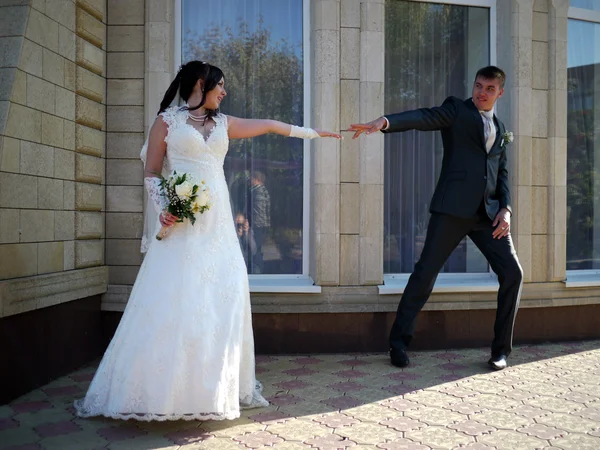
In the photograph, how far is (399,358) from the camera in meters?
5.38

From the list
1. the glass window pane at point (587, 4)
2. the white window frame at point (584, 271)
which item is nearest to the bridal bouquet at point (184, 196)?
the white window frame at point (584, 271)

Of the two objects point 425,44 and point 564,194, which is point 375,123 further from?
point 564,194

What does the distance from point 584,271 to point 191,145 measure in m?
5.10

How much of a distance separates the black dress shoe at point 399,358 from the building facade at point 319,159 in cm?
63

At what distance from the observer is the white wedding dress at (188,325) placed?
147 inches

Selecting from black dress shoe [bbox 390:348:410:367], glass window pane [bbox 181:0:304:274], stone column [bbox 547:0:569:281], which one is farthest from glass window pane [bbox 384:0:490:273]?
black dress shoe [bbox 390:348:410:367]

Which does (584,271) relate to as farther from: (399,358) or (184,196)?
(184,196)

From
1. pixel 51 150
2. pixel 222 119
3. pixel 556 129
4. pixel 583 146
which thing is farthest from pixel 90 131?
pixel 583 146

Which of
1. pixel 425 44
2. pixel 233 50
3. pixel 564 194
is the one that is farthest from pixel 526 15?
pixel 233 50

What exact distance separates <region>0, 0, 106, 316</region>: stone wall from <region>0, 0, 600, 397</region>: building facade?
2 centimetres

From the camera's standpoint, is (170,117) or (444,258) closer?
(170,117)

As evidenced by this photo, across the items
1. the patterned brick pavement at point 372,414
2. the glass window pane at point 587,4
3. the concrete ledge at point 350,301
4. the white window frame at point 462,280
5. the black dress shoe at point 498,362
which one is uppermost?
the glass window pane at point 587,4

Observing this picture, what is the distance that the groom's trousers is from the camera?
5328mm

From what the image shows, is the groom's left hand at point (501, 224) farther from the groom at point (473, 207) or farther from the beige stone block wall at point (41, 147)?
the beige stone block wall at point (41, 147)
